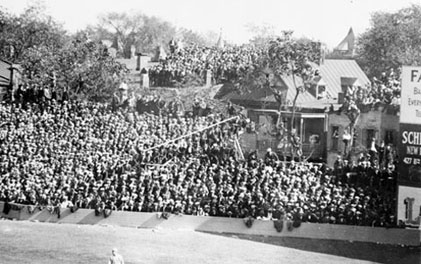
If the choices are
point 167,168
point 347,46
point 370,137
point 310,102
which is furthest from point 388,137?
point 167,168

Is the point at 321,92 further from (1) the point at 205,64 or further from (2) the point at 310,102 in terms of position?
(1) the point at 205,64

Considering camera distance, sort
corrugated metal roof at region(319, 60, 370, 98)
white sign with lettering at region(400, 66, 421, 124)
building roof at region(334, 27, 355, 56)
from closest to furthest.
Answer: white sign with lettering at region(400, 66, 421, 124)
building roof at region(334, 27, 355, 56)
corrugated metal roof at region(319, 60, 370, 98)

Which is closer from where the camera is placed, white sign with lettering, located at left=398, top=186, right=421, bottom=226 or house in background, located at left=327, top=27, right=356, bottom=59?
white sign with lettering, located at left=398, top=186, right=421, bottom=226

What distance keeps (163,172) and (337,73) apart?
3900 mm

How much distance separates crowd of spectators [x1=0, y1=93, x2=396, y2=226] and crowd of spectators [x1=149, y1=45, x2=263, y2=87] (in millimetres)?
809

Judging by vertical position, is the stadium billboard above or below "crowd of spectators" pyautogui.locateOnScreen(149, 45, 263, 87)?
below

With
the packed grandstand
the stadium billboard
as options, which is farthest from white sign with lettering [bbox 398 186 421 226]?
the packed grandstand

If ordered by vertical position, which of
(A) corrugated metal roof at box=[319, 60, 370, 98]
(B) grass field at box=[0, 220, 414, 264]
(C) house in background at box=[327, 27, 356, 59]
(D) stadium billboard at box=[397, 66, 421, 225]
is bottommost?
(B) grass field at box=[0, 220, 414, 264]

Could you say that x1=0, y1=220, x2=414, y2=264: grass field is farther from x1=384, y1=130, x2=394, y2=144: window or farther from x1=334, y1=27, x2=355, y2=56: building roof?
x1=334, y1=27, x2=355, y2=56: building roof

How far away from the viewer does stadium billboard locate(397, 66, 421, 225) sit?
39.1ft

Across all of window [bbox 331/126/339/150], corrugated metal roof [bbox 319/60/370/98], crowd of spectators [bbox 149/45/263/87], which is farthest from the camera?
crowd of spectators [bbox 149/45/263/87]

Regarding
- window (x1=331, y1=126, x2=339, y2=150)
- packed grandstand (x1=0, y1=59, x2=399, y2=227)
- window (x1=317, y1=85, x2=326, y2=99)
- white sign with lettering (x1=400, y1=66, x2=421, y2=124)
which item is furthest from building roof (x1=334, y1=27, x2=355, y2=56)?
→ white sign with lettering (x1=400, y1=66, x2=421, y2=124)

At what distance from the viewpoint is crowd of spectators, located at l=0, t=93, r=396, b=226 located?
44.3 feet

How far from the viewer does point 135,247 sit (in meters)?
13.0
